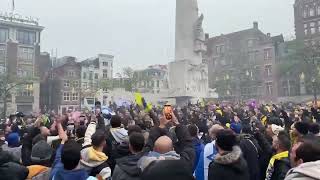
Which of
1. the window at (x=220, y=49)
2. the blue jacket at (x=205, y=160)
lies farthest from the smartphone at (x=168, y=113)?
the window at (x=220, y=49)

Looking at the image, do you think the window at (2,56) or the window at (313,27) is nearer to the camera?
the window at (2,56)

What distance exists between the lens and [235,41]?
6862 centimetres

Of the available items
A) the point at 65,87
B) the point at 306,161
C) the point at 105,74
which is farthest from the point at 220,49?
the point at 306,161

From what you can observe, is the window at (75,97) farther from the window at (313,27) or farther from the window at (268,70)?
the window at (313,27)

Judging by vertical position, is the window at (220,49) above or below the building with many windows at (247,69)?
above

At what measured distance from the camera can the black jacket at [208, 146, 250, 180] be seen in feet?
15.1

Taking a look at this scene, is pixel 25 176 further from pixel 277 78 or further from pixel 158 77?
pixel 158 77

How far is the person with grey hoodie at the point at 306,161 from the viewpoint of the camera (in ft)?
9.58

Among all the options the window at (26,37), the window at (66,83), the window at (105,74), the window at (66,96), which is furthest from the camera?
the window at (105,74)

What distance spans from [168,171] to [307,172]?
131cm

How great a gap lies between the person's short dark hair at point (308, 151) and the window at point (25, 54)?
61934 millimetres

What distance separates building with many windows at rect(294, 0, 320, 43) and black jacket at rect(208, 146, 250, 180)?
2411 inches

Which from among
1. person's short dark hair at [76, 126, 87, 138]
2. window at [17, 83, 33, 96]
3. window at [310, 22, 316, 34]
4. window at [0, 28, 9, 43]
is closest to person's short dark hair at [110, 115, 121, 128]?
person's short dark hair at [76, 126, 87, 138]

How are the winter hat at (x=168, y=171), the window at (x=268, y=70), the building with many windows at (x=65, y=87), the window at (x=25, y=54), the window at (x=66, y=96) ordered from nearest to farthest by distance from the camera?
1. the winter hat at (x=168, y=171)
2. the window at (x=25, y=54)
3. the window at (x=268, y=70)
4. the building with many windows at (x=65, y=87)
5. the window at (x=66, y=96)
